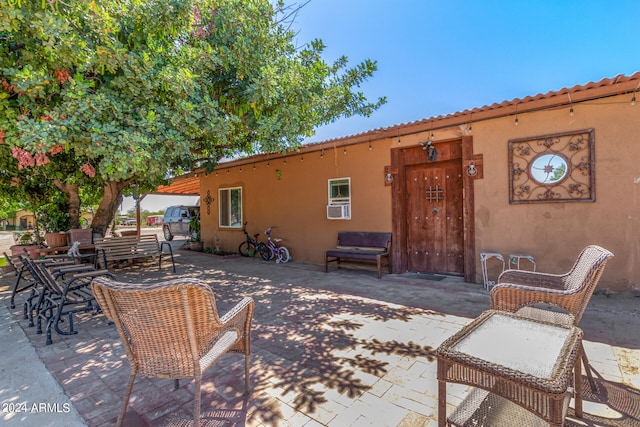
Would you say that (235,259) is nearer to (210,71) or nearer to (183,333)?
(210,71)

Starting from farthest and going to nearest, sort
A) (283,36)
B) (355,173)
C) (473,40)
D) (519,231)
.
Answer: (473,40) < (355,173) < (283,36) < (519,231)

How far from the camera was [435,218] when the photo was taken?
19.5 ft

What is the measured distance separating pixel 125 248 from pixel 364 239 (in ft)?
16.9

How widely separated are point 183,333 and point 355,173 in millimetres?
5569

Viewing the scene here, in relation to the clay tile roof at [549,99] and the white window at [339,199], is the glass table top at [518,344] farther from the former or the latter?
the white window at [339,199]

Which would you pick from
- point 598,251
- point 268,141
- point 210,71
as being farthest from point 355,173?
point 598,251

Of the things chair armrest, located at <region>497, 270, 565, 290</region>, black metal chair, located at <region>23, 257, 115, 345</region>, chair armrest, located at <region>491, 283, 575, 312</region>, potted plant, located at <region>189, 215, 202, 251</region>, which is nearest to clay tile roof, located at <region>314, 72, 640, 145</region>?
chair armrest, located at <region>497, 270, 565, 290</region>

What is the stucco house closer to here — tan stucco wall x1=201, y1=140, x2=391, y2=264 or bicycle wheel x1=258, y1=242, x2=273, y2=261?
A: tan stucco wall x1=201, y1=140, x2=391, y2=264

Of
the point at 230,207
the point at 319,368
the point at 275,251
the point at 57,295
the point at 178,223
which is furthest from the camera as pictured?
the point at 178,223

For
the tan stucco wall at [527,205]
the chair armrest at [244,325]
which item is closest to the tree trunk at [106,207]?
the tan stucco wall at [527,205]

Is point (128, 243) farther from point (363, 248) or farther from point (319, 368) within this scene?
point (319, 368)

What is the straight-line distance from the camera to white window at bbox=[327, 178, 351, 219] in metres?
6.89

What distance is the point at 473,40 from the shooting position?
8.23 m

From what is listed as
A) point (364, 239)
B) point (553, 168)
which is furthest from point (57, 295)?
point (553, 168)
